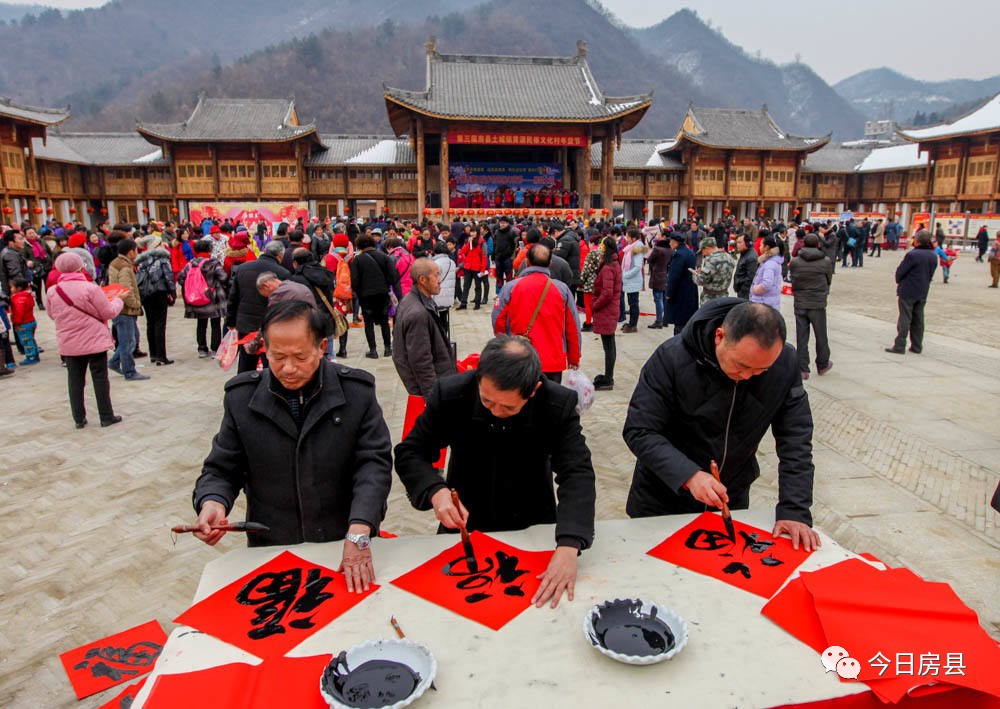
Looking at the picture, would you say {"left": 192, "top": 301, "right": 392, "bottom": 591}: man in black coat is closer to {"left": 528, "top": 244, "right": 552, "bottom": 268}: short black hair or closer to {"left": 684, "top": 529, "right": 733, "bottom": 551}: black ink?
{"left": 684, "top": 529, "right": 733, "bottom": 551}: black ink

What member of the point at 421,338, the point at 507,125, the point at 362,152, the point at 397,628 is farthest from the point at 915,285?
the point at 362,152

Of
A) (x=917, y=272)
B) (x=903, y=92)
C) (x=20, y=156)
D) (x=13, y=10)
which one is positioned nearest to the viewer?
(x=917, y=272)

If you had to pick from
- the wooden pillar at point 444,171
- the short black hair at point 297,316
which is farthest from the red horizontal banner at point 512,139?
the short black hair at point 297,316

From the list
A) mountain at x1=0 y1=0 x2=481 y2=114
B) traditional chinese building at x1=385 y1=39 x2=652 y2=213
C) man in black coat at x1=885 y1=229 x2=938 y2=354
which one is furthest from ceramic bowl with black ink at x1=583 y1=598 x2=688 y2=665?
mountain at x1=0 y1=0 x2=481 y2=114

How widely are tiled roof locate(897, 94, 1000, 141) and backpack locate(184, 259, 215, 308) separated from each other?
1084 inches

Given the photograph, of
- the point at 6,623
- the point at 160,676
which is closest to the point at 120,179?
the point at 6,623

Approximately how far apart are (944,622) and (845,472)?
3002 mm

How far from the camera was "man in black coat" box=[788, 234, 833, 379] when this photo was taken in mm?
6355

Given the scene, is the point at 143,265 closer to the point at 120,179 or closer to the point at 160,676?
the point at 160,676

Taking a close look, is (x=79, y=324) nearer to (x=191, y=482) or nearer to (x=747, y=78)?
(x=191, y=482)

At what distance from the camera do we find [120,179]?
25.8m

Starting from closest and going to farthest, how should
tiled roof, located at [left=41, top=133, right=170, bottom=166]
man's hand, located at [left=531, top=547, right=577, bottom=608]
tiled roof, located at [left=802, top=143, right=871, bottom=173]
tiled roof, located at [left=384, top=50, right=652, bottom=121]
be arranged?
man's hand, located at [left=531, top=547, right=577, bottom=608] < tiled roof, located at [left=384, top=50, right=652, bottom=121] < tiled roof, located at [left=41, top=133, right=170, bottom=166] < tiled roof, located at [left=802, top=143, right=871, bottom=173]

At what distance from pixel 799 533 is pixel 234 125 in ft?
91.4

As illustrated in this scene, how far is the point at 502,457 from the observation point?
2.16 m
